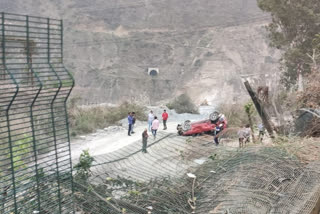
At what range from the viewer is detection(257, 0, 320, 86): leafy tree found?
69.5 feet

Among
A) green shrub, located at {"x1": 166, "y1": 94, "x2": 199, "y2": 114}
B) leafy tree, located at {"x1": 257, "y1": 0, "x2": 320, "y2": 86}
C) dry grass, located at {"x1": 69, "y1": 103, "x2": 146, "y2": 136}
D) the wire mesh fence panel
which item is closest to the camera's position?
the wire mesh fence panel

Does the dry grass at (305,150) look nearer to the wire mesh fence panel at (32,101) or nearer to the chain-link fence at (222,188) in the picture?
the chain-link fence at (222,188)

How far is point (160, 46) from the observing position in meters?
44.2

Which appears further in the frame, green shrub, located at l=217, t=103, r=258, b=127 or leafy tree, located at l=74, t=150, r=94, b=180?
green shrub, located at l=217, t=103, r=258, b=127

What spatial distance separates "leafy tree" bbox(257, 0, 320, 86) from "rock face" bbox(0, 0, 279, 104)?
44.1 feet

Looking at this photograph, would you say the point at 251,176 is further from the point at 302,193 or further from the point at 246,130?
the point at 246,130

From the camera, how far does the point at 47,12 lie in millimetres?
46688

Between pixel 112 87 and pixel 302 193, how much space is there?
122ft

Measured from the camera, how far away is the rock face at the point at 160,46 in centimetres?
4022

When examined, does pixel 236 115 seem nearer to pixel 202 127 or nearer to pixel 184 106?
pixel 202 127

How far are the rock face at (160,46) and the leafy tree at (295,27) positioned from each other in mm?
13440

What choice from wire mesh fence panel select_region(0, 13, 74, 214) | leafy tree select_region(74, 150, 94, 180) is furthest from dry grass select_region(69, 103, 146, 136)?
wire mesh fence panel select_region(0, 13, 74, 214)

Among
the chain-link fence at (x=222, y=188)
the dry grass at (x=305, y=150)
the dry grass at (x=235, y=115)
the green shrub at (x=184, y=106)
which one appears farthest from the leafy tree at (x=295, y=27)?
the chain-link fence at (x=222, y=188)

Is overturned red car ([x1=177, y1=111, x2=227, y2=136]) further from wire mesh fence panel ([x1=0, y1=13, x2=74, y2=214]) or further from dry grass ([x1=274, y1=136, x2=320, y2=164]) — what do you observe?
wire mesh fence panel ([x1=0, y1=13, x2=74, y2=214])
